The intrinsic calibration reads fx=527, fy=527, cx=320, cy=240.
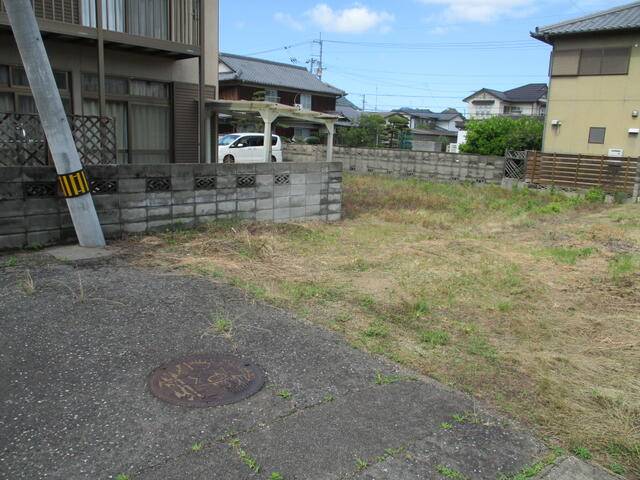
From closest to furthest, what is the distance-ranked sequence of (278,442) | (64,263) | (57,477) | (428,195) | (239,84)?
(57,477) < (278,442) < (64,263) < (428,195) < (239,84)

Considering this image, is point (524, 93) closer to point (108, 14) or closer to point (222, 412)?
point (108, 14)

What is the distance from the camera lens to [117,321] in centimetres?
431

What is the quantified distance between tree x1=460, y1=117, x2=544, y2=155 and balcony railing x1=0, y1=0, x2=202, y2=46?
14.5 meters

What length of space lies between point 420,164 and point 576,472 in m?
17.7

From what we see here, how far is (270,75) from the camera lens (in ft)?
105

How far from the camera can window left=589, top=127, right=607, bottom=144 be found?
62.6 feet

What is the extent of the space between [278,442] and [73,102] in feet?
26.0

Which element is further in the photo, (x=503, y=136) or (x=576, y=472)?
(x=503, y=136)

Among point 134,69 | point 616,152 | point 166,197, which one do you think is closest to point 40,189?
point 166,197

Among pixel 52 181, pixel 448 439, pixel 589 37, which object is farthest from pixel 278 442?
pixel 589 37

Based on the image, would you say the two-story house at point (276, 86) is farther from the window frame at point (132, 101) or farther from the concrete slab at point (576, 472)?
the concrete slab at point (576, 472)

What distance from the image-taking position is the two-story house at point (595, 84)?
18281 millimetres

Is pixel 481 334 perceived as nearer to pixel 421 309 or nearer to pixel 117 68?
pixel 421 309

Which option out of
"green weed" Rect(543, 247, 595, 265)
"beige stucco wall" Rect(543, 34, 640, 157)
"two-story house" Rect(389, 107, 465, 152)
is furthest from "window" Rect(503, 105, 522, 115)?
"green weed" Rect(543, 247, 595, 265)
